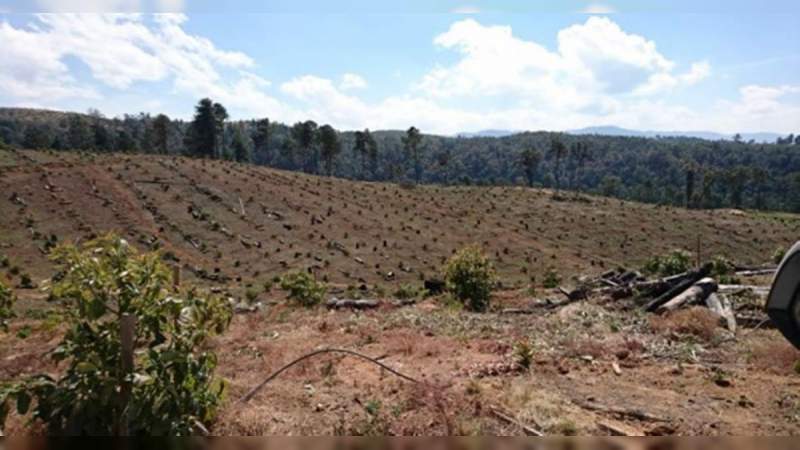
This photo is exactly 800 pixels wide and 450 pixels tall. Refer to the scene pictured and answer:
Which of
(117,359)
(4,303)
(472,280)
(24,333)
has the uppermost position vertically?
(117,359)

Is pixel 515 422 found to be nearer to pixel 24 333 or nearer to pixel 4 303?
pixel 4 303

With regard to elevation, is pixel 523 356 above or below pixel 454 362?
above

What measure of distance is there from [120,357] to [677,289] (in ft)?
39.9

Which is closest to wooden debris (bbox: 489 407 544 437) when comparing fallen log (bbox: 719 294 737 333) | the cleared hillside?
fallen log (bbox: 719 294 737 333)

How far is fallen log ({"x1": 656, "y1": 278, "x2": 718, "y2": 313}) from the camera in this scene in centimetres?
1143

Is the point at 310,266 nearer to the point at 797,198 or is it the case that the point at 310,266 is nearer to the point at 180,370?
the point at 180,370

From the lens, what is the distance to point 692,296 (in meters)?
11.6

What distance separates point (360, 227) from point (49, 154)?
29768 millimetres

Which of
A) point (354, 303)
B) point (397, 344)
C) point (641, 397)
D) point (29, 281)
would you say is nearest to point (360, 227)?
point (29, 281)

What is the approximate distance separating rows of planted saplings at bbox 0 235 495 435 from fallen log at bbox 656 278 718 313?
401 inches

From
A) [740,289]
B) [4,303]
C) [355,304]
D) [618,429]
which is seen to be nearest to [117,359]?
[4,303]

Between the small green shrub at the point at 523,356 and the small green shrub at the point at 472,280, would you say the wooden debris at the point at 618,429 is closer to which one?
the small green shrub at the point at 523,356

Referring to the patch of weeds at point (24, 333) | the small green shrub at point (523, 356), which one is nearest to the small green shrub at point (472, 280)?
the small green shrub at point (523, 356)

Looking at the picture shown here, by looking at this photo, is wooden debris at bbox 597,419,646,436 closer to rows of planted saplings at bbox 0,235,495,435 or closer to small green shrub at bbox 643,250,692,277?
rows of planted saplings at bbox 0,235,495,435
